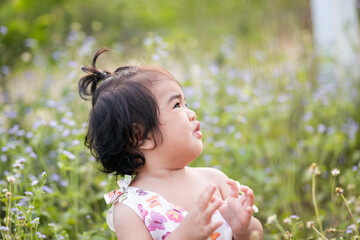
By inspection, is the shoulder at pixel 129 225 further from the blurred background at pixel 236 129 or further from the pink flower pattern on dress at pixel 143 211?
the blurred background at pixel 236 129

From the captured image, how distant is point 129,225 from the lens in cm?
150

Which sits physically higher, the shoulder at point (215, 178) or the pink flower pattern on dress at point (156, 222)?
the shoulder at point (215, 178)

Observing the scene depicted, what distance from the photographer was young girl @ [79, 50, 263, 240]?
4.97ft

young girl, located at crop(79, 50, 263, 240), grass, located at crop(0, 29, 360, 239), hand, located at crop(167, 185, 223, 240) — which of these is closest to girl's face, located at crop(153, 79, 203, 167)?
young girl, located at crop(79, 50, 263, 240)

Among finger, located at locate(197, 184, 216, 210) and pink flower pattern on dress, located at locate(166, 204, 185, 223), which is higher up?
finger, located at locate(197, 184, 216, 210)

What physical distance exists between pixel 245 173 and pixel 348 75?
129cm

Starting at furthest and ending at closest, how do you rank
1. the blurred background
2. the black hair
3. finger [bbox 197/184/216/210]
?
the blurred background, the black hair, finger [bbox 197/184/216/210]

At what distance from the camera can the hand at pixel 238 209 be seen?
149 centimetres

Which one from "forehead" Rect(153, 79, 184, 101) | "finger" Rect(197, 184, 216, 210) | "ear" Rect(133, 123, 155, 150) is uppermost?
"forehead" Rect(153, 79, 184, 101)

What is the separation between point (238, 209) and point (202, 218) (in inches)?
8.7

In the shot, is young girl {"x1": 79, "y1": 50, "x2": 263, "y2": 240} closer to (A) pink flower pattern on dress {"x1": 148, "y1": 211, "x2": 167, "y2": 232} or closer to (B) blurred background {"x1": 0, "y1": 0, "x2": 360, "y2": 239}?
(A) pink flower pattern on dress {"x1": 148, "y1": 211, "x2": 167, "y2": 232}

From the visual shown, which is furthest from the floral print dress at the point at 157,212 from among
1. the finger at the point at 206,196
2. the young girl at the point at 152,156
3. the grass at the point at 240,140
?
the grass at the point at 240,140

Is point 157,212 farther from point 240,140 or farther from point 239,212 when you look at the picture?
point 240,140

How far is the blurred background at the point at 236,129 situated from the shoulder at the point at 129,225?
1.25 ft
